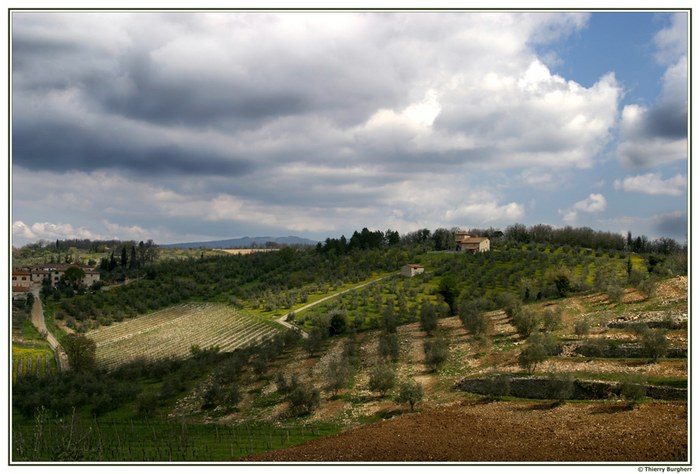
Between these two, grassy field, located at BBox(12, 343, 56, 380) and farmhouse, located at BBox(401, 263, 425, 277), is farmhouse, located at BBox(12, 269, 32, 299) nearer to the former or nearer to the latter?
grassy field, located at BBox(12, 343, 56, 380)

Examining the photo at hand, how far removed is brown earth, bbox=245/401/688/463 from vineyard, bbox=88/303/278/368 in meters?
48.2

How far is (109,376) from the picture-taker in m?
62.9

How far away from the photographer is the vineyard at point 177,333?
79.1m

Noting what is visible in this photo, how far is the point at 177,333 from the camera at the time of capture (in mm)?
92938

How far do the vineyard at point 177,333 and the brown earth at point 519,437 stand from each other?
48231 mm

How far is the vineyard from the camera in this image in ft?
259

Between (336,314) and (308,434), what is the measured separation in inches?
1549

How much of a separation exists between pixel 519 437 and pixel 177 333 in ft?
249

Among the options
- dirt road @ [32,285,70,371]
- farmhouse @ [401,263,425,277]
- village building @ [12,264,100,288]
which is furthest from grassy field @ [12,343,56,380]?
farmhouse @ [401,263,425,277]

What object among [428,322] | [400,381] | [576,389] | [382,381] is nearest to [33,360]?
[428,322]

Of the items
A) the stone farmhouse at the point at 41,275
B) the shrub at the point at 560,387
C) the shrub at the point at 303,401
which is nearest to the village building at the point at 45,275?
the stone farmhouse at the point at 41,275

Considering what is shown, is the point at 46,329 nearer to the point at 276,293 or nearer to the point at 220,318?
the point at 220,318

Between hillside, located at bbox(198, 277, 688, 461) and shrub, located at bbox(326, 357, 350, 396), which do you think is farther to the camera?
shrub, located at bbox(326, 357, 350, 396)

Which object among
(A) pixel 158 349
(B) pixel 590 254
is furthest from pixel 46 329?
(B) pixel 590 254
